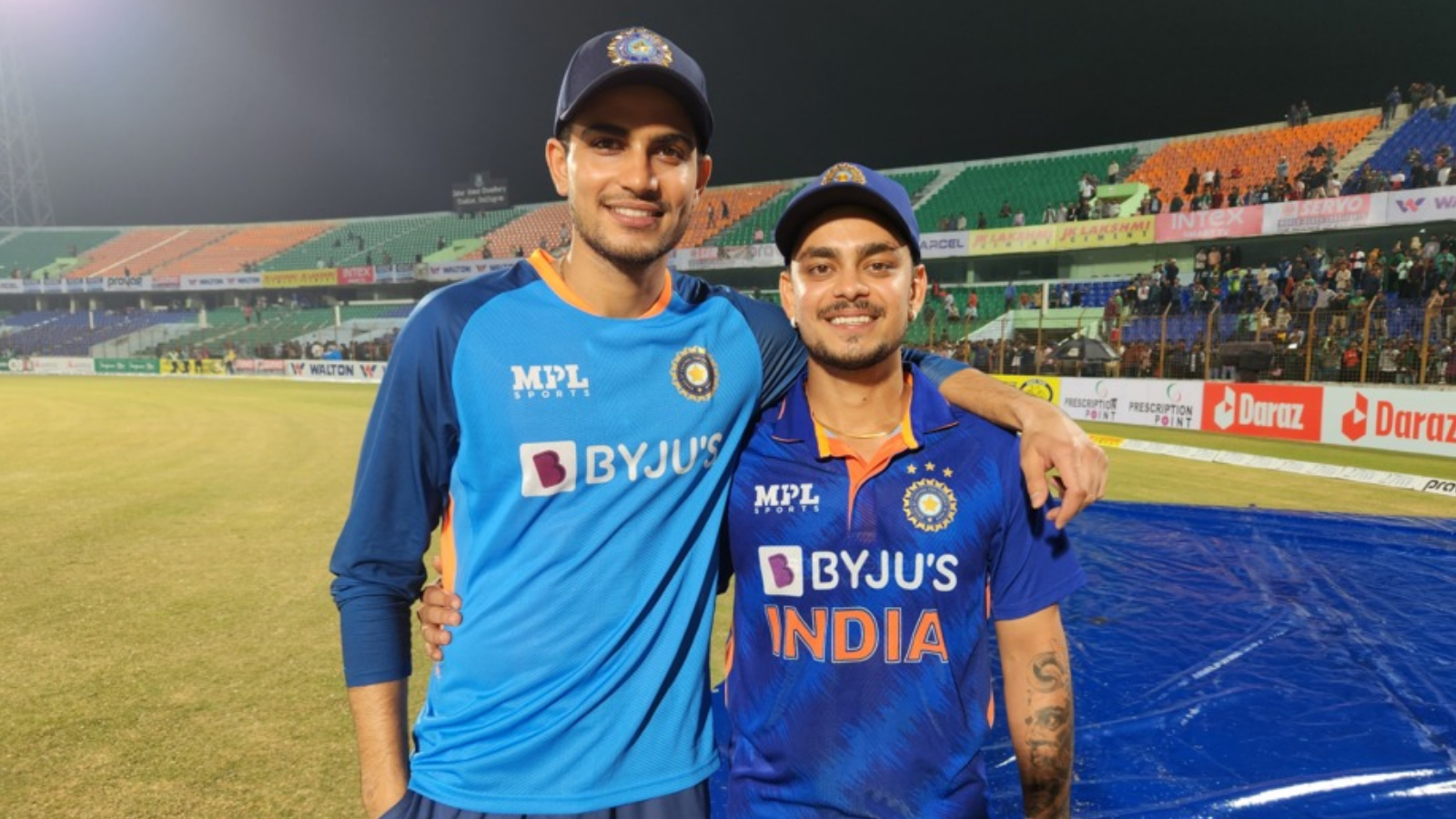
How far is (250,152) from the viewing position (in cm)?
5559

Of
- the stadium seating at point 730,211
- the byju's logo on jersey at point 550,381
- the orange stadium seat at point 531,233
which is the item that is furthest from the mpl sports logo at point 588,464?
the orange stadium seat at point 531,233

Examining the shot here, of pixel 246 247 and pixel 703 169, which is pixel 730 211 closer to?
pixel 246 247

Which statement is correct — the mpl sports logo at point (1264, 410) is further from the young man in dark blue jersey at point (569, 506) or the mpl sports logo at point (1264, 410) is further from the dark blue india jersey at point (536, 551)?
the dark blue india jersey at point (536, 551)

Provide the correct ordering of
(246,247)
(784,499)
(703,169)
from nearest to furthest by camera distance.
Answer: (784,499) < (703,169) < (246,247)

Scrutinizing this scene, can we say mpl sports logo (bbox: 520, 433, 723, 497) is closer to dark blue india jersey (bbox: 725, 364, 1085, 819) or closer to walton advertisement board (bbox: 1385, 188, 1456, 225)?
dark blue india jersey (bbox: 725, 364, 1085, 819)

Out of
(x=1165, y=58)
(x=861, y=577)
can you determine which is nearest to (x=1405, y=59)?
(x=1165, y=58)

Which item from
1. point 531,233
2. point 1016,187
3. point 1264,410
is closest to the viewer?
point 1264,410

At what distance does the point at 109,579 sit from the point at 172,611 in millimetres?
1128

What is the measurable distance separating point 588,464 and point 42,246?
240ft

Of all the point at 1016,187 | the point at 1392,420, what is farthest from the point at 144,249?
the point at 1392,420

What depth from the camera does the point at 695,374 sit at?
6.29 ft

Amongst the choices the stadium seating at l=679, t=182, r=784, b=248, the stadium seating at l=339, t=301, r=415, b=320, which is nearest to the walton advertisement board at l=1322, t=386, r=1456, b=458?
the stadium seating at l=679, t=182, r=784, b=248

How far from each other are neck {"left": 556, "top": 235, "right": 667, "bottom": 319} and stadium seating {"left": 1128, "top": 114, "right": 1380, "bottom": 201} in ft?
104

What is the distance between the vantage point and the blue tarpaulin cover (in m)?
2.73
